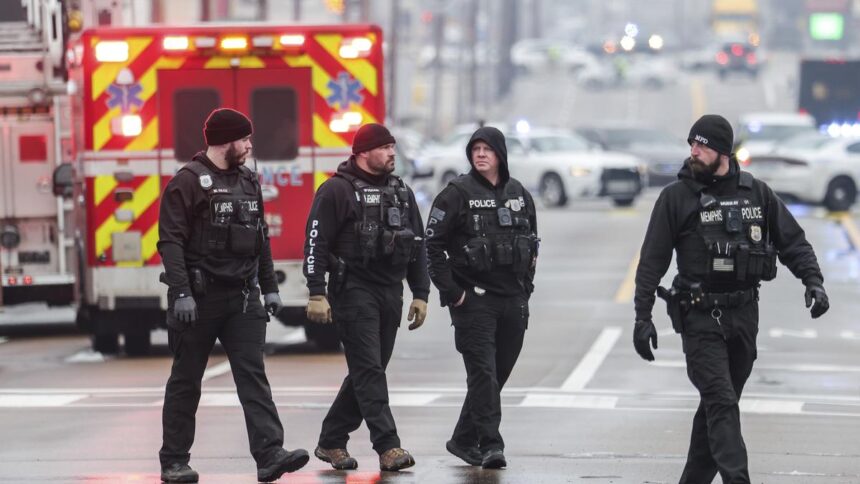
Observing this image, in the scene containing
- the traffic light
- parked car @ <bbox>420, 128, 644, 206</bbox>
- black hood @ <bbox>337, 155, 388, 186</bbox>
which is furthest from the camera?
the traffic light

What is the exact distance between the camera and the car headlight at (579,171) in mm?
36156

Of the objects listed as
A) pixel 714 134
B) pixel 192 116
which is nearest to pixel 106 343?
pixel 192 116

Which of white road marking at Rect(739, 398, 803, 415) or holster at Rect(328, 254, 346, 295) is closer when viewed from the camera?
holster at Rect(328, 254, 346, 295)

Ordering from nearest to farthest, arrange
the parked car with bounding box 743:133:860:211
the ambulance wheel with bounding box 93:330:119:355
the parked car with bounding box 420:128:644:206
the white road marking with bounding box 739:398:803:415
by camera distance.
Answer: the white road marking with bounding box 739:398:803:415
the ambulance wheel with bounding box 93:330:119:355
the parked car with bounding box 743:133:860:211
the parked car with bounding box 420:128:644:206

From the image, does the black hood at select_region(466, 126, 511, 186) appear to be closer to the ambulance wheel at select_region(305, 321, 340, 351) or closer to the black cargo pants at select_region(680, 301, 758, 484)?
the black cargo pants at select_region(680, 301, 758, 484)

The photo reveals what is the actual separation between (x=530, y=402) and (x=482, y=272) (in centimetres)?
344

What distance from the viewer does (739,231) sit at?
8.75m

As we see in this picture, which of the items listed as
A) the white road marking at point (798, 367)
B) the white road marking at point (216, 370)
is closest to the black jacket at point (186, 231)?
the white road marking at point (216, 370)

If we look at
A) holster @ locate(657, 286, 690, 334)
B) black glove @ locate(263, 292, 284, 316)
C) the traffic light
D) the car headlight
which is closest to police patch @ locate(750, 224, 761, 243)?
holster @ locate(657, 286, 690, 334)

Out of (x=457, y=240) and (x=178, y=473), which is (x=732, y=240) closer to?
(x=457, y=240)

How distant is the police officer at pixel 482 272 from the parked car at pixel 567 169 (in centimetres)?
2558

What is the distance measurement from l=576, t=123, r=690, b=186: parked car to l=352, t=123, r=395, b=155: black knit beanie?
104 feet

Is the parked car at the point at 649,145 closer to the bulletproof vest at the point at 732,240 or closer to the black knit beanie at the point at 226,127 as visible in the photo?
the black knit beanie at the point at 226,127

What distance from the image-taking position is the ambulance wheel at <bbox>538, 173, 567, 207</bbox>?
36531 mm
